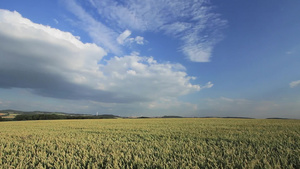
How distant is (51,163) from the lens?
4.75 meters

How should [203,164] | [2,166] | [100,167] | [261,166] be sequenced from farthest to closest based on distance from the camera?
[2,166], [100,167], [203,164], [261,166]

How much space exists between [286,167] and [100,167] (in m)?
4.88

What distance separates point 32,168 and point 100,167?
1989 millimetres

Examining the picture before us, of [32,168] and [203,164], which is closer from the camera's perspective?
[203,164]

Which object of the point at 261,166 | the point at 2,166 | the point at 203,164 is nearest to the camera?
the point at 261,166

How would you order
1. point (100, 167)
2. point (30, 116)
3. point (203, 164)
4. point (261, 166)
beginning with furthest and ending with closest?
point (30, 116), point (100, 167), point (203, 164), point (261, 166)

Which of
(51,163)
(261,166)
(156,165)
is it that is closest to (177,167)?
(156,165)

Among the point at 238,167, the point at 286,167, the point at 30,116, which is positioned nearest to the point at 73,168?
the point at 238,167

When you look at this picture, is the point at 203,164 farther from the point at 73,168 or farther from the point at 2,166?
the point at 2,166

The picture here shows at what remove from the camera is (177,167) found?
3912 mm

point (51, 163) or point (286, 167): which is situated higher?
point (286, 167)

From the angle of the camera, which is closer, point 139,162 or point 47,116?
point 139,162

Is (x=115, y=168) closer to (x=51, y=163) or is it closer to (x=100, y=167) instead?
(x=100, y=167)

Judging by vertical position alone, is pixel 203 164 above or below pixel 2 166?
above
